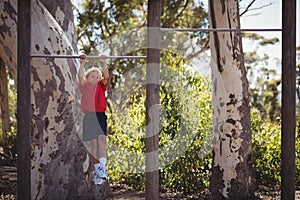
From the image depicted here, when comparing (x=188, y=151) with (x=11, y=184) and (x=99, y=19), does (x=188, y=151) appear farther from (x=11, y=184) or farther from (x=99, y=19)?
(x=99, y=19)

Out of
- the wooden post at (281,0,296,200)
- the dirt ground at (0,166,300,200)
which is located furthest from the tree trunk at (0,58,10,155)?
the wooden post at (281,0,296,200)

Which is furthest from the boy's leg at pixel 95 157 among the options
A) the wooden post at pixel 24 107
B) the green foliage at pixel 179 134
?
the wooden post at pixel 24 107

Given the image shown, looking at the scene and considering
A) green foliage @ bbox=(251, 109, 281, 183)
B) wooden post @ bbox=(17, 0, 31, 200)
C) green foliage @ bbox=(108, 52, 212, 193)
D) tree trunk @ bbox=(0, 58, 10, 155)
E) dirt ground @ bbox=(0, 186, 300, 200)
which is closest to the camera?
wooden post @ bbox=(17, 0, 31, 200)

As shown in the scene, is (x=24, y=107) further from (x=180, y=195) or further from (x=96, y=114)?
(x=180, y=195)

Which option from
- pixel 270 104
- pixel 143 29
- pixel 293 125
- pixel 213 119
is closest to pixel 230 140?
pixel 213 119

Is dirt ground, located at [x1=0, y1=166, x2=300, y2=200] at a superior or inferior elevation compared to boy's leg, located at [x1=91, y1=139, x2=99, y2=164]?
inferior

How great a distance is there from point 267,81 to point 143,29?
7911 millimetres

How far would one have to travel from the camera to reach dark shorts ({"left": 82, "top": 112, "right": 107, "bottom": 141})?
511 cm

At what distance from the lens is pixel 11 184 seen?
603cm

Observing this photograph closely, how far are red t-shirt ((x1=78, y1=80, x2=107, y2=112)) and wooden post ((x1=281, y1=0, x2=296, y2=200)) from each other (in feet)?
6.42

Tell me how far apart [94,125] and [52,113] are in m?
0.44

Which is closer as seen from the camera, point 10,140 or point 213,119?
point 213,119

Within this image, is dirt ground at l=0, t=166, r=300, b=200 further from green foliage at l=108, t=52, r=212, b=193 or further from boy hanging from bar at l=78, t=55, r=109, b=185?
boy hanging from bar at l=78, t=55, r=109, b=185

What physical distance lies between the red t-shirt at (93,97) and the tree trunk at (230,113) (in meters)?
A: 1.38
